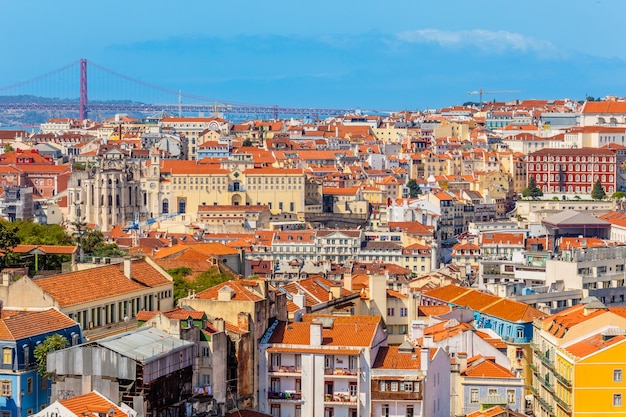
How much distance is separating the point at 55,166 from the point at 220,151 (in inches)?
503

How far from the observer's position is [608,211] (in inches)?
3733

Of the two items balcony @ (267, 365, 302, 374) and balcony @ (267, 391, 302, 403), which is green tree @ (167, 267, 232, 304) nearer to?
balcony @ (267, 365, 302, 374)

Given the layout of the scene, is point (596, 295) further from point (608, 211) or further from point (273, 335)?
point (608, 211)

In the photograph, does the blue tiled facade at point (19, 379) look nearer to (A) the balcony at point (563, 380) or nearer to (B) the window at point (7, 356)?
(B) the window at point (7, 356)

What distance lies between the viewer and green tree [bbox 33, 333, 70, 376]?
85.8 feet

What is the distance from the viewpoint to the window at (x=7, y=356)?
1024 inches

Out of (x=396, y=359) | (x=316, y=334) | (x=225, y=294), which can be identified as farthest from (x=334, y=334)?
(x=225, y=294)

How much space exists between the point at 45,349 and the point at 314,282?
13938mm

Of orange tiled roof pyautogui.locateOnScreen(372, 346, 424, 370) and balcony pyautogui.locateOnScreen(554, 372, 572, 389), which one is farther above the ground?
orange tiled roof pyautogui.locateOnScreen(372, 346, 424, 370)

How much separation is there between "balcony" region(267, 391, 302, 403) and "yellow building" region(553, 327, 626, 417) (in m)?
5.10

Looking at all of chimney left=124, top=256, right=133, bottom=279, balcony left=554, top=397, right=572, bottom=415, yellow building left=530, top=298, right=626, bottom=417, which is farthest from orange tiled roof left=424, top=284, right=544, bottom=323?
chimney left=124, top=256, right=133, bottom=279

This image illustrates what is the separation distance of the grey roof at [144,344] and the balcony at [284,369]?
3.24 m

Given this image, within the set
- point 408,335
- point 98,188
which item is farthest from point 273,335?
point 98,188

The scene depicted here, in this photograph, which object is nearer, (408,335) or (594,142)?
(408,335)
